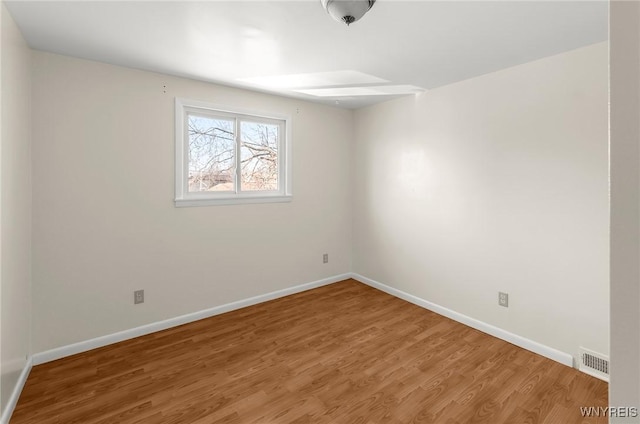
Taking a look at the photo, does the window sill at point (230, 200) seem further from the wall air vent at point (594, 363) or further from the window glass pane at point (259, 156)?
the wall air vent at point (594, 363)

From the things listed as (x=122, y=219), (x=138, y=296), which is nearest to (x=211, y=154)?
(x=122, y=219)

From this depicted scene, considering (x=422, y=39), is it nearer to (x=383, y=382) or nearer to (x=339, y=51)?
(x=339, y=51)

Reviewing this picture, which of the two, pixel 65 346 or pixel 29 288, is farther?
pixel 65 346

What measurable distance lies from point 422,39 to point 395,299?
271cm

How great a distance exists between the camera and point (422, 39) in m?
2.13

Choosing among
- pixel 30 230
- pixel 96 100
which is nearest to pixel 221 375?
pixel 30 230

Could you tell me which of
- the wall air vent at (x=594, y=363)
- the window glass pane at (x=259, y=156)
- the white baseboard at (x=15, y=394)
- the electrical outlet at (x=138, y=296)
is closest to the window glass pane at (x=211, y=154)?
the window glass pane at (x=259, y=156)

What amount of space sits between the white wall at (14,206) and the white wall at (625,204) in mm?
2478

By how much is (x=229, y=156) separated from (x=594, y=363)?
3594 mm

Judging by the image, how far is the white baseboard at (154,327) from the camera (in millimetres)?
2432

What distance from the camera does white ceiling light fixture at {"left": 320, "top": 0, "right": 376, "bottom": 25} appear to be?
5.21 feet

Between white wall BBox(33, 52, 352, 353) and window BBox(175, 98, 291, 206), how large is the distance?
0.10m

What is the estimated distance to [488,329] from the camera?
112 inches

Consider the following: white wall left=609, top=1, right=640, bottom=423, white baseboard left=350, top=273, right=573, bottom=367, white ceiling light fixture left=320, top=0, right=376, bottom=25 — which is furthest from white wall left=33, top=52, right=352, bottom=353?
white wall left=609, top=1, right=640, bottom=423
